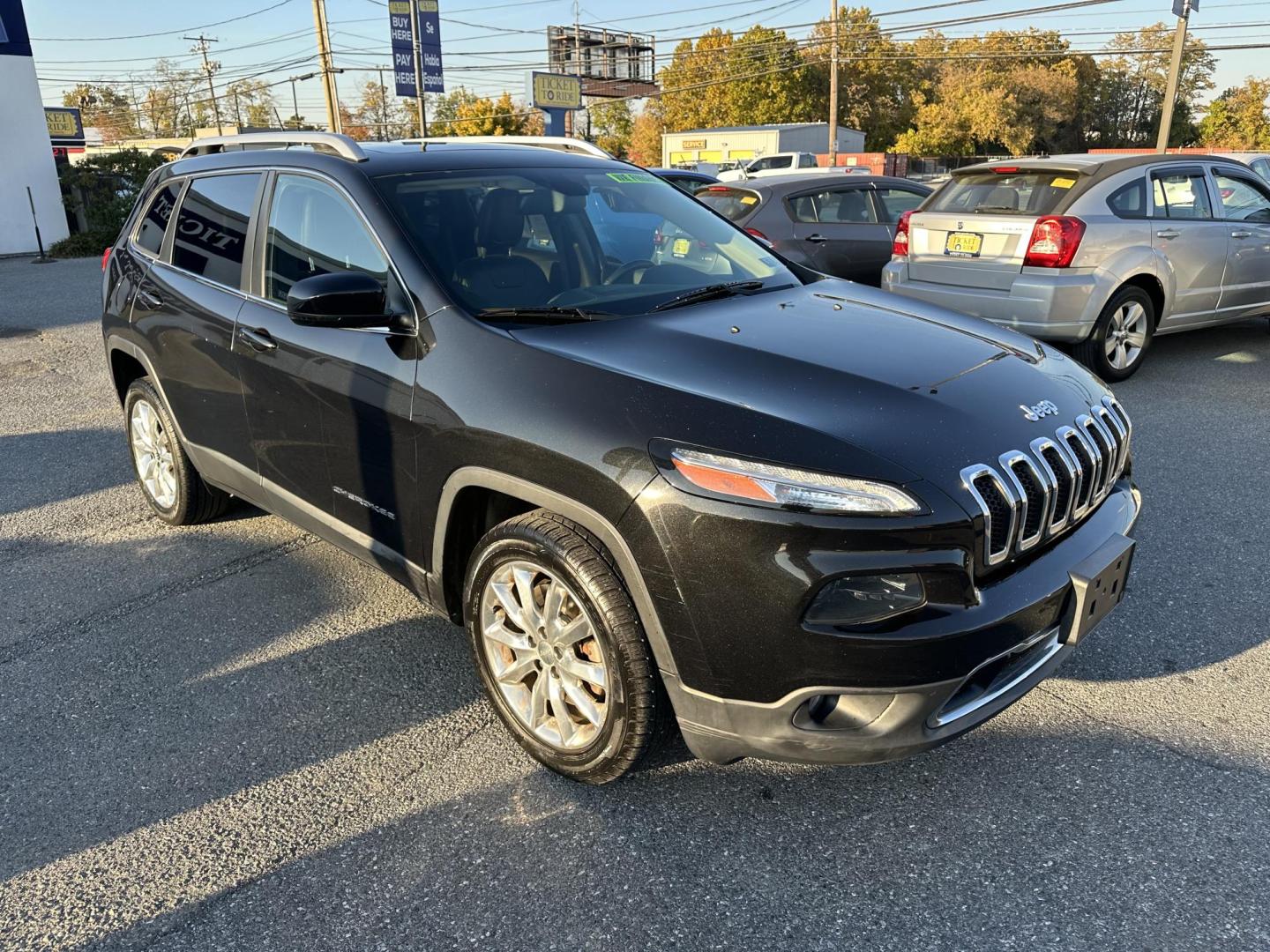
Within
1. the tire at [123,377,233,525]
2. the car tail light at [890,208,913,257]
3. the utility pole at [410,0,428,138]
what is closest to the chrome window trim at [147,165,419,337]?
the tire at [123,377,233,525]

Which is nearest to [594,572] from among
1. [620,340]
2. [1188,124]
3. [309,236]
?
[620,340]

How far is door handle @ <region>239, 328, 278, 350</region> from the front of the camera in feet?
11.2

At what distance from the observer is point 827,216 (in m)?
9.45

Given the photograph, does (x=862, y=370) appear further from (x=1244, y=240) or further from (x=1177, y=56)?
(x=1177, y=56)

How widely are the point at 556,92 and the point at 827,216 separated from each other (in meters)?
26.7

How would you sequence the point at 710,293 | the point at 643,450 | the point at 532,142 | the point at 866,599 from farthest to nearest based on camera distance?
1. the point at 532,142
2. the point at 710,293
3. the point at 643,450
4. the point at 866,599

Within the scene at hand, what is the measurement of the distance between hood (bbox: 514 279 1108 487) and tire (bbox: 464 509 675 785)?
0.45m

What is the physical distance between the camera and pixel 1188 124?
6625 centimetres

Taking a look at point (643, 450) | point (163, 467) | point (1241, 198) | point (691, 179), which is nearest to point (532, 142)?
point (163, 467)

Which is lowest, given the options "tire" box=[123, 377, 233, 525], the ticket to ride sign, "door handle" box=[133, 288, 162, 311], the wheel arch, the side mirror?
"tire" box=[123, 377, 233, 525]

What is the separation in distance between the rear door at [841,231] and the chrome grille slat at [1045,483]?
6672 mm

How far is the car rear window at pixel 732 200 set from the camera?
31.1 feet

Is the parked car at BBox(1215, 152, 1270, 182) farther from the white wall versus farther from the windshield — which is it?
the white wall

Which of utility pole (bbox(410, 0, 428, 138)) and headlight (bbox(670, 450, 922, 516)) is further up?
utility pole (bbox(410, 0, 428, 138))
